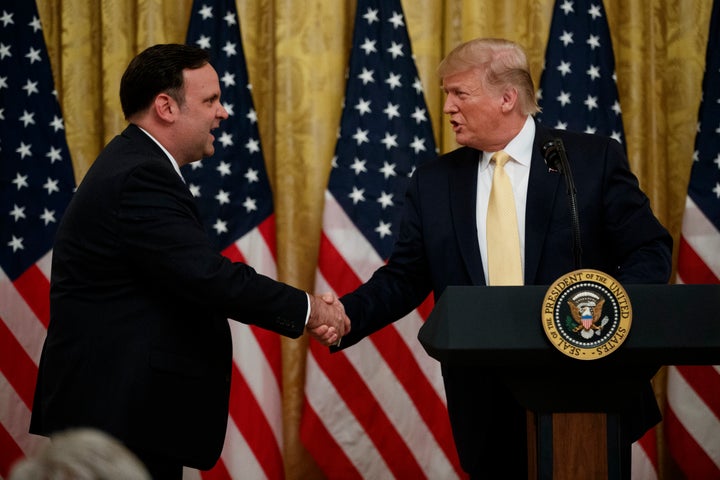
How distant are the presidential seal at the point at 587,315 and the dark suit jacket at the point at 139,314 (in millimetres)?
1069

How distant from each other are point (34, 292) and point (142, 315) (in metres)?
2.02

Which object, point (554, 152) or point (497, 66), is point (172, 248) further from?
point (497, 66)

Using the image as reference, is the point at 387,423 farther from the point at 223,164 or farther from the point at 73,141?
the point at 73,141

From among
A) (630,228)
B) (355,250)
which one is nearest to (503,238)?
(630,228)

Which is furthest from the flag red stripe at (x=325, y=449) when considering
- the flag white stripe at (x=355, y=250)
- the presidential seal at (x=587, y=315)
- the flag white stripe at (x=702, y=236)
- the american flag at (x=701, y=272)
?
the presidential seal at (x=587, y=315)

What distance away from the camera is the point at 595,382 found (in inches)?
78.2

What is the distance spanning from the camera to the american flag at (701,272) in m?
4.28

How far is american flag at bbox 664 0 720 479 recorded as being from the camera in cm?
428

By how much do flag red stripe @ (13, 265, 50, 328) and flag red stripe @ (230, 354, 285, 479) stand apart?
0.94 metres

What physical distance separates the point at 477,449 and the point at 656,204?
2.12 metres

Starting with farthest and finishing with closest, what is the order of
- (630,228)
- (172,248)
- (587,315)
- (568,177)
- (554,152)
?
(630,228) < (172,248) < (554,152) < (568,177) < (587,315)

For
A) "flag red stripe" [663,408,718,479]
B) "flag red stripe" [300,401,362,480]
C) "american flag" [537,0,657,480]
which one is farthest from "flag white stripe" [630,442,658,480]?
"american flag" [537,0,657,480]

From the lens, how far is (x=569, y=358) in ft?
6.15

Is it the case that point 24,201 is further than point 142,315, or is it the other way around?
point 24,201
